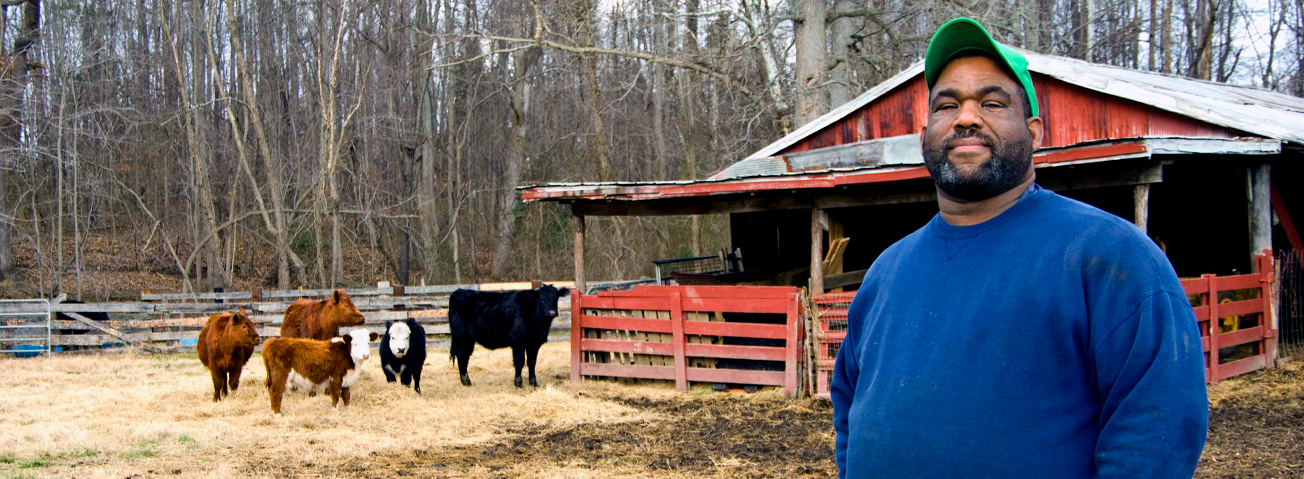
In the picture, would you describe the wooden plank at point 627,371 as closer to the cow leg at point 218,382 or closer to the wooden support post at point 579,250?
the wooden support post at point 579,250

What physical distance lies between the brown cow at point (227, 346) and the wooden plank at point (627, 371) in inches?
160

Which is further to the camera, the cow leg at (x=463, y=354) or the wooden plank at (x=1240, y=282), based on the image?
the cow leg at (x=463, y=354)

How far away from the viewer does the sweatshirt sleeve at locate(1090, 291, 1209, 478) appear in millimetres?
1741

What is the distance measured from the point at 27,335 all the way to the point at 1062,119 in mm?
18152

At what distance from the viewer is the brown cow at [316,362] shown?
9672 mm

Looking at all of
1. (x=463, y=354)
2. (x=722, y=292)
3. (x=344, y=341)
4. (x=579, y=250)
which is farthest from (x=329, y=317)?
(x=722, y=292)

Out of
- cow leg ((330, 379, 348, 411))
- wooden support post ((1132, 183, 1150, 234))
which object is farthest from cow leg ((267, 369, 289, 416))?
wooden support post ((1132, 183, 1150, 234))

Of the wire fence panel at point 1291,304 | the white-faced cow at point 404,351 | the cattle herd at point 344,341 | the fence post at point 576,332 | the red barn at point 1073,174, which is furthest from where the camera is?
the wire fence panel at point 1291,304

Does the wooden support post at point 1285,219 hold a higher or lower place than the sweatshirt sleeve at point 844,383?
higher

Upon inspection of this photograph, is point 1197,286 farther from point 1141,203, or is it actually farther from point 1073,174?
point 1073,174

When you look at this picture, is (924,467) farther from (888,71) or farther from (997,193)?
(888,71)

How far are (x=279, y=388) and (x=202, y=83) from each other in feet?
76.5

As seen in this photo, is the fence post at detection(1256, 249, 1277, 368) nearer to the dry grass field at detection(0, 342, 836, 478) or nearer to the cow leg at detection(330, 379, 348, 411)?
the dry grass field at detection(0, 342, 836, 478)

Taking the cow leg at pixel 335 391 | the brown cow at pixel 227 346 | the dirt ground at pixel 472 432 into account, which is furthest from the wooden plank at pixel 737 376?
the brown cow at pixel 227 346
